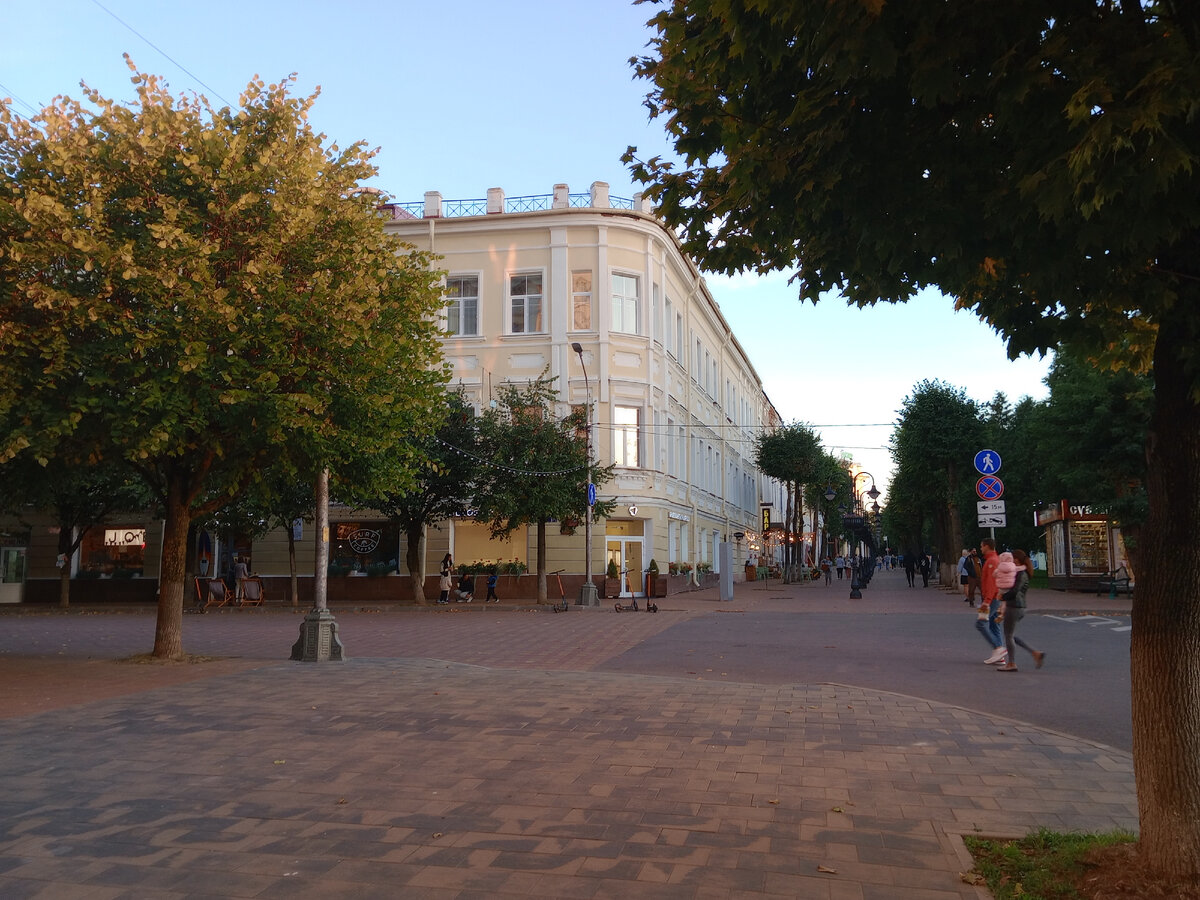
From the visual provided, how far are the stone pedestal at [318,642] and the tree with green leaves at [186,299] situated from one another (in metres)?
1.88

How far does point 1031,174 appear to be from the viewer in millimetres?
4074

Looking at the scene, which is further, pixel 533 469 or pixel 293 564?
pixel 293 564

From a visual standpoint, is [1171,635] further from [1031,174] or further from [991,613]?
[991,613]

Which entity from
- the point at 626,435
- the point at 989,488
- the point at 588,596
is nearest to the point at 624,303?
the point at 626,435

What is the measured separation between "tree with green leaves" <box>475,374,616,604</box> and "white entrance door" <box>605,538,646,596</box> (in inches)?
176

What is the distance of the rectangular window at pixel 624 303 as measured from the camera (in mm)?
36344

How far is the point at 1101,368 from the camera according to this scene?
19.5ft

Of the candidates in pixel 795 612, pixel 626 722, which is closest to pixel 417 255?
pixel 626 722

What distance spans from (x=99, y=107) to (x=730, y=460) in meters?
46.6

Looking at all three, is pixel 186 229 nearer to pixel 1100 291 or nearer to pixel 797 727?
pixel 797 727

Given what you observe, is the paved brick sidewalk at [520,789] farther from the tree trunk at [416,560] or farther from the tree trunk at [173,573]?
the tree trunk at [416,560]

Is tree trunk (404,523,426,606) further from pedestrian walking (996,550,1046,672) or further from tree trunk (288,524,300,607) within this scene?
pedestrian walking (996,550,1046,672)

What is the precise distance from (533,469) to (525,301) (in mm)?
9238

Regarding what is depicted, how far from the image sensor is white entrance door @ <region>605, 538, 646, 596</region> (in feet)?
117
